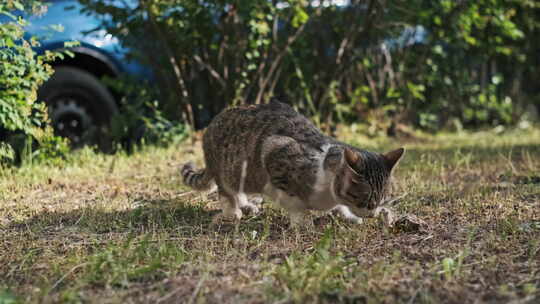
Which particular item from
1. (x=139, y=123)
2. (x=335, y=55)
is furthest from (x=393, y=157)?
(x=335, y=55)

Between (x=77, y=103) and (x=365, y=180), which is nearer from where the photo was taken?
(x=365, y=180)

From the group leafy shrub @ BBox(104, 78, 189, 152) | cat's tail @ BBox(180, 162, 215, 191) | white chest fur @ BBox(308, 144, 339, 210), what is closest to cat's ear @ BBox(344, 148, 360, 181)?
white chest fur @ BBox(308, 144, 339, 210)

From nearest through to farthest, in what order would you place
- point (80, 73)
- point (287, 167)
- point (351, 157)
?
point (351, 157) < point (287, 167) < point (80, 73)

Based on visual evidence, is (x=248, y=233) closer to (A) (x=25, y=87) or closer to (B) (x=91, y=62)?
(A) (x=25, y=87)

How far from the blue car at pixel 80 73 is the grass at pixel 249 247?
125 cm

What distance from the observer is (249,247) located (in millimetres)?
3070

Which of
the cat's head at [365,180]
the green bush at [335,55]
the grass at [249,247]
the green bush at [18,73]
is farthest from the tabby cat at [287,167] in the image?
the green bush at [335,55]

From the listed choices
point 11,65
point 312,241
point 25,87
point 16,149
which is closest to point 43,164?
point 16,149

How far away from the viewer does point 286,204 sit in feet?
11.5

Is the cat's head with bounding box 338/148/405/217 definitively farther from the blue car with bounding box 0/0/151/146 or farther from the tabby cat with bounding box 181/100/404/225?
the blue car with bounding box 0/0/151/146

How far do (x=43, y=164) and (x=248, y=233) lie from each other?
267 centimetres

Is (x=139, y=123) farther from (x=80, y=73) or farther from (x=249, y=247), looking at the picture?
(x=249, y=247)

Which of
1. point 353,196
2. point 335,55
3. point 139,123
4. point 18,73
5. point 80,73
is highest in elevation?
point 335,55

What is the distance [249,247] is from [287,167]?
0.61 metres
